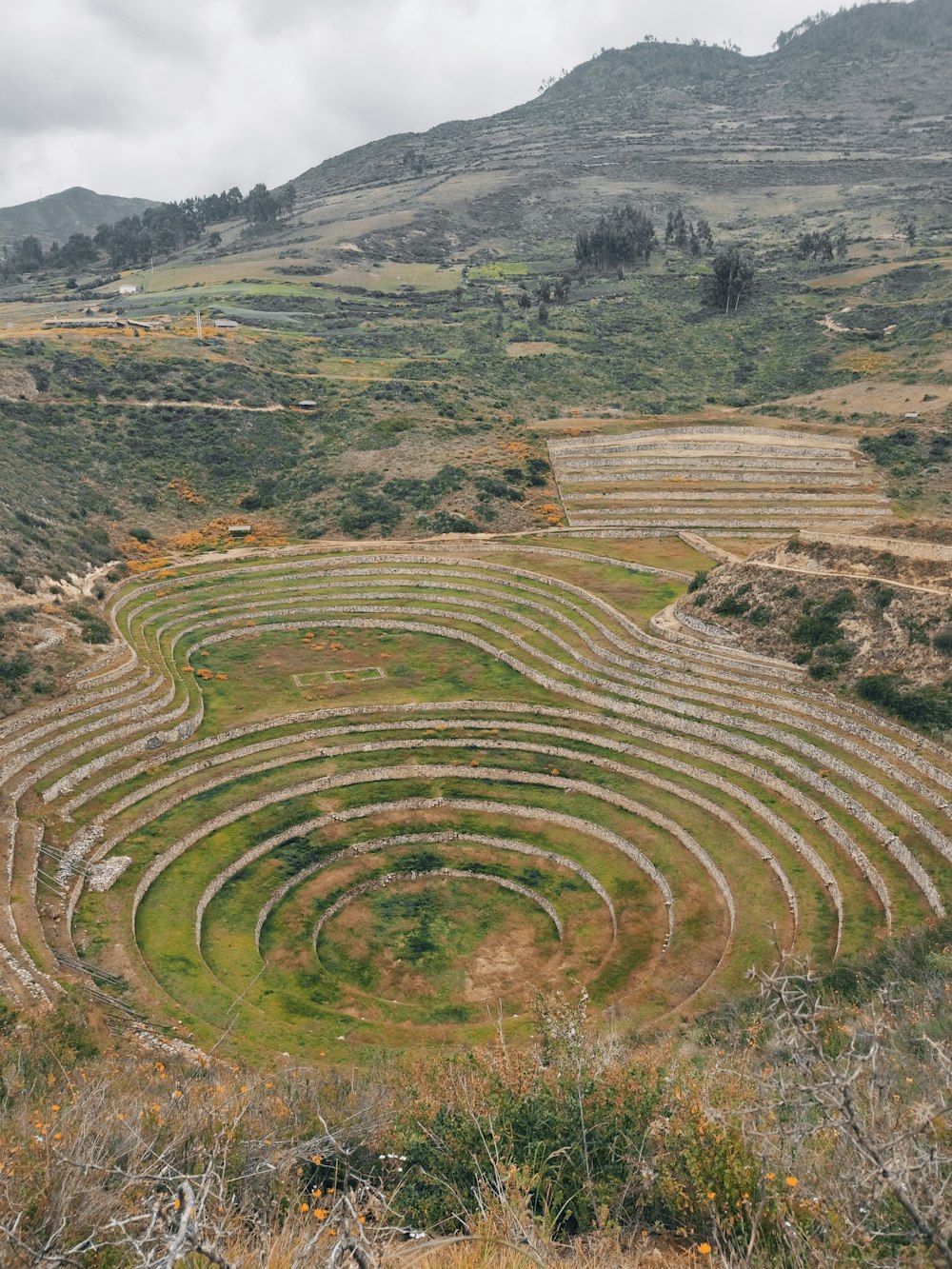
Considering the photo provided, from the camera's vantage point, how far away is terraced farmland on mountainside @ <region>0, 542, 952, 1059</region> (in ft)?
96.8

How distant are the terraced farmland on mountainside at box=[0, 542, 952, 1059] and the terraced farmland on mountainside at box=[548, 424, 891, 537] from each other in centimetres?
2316

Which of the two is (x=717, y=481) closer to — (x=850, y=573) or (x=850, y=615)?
(x=850, y=573)

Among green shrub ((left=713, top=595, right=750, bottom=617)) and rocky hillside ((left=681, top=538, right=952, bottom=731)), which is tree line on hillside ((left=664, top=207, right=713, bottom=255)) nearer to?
rocky hillside ((left=681, top=538, right=952, bottom=731))

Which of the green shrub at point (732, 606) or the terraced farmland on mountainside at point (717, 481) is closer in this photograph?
the green shrub at point (732, 606)

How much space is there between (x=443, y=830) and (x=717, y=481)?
169 ft

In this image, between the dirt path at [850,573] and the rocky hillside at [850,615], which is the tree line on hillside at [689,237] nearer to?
the dirt path at [850,573]

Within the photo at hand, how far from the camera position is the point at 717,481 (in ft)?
255

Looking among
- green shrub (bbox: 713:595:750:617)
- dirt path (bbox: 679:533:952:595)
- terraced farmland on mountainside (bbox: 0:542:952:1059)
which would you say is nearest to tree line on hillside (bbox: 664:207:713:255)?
dirt path (bbox: 679:533:952:595)

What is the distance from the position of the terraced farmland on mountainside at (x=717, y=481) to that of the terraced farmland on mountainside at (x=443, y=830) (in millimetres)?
23164

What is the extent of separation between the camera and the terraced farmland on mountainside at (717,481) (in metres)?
70.9

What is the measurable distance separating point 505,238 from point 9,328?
4095 inches

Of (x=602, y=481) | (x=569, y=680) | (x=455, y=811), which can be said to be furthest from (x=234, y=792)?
(x=602, y=481)

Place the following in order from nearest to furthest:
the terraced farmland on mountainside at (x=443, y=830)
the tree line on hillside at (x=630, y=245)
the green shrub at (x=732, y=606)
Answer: the terraced farmland on mountainside at (x=443, y=830)
the green shrub at (x=732, y=606)
the tree line on hillside at (x=630, y=245)

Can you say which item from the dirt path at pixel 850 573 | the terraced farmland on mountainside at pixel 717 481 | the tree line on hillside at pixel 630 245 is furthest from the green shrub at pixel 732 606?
the tree line on hillside at pixel 630 245
